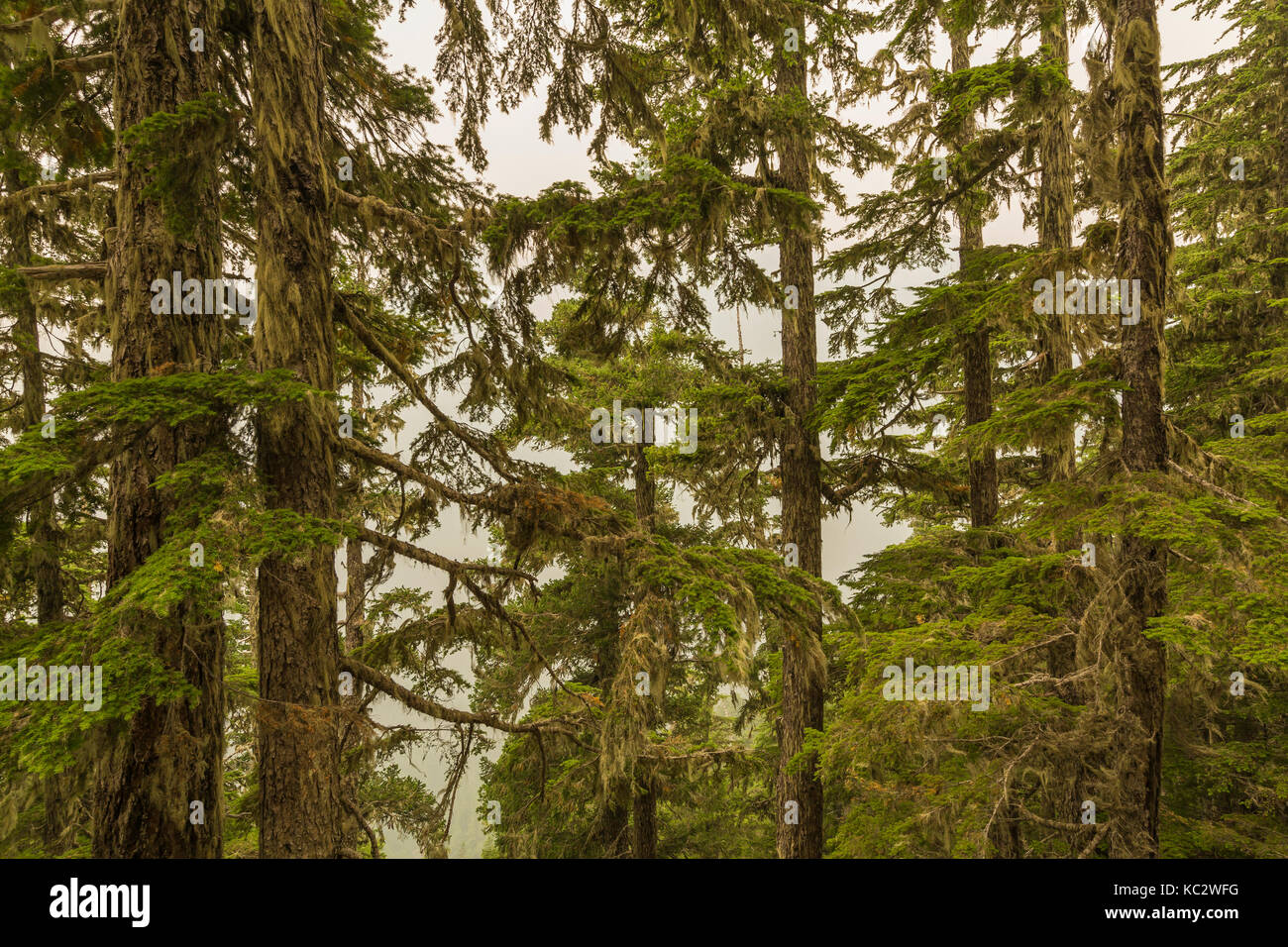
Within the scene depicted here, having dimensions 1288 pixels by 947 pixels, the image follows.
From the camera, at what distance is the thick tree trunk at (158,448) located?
3.64 m

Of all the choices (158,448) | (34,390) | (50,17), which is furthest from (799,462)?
(34,390)

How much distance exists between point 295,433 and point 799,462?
23.8 feet

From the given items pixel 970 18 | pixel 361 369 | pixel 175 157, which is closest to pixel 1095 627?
pixel 970 18

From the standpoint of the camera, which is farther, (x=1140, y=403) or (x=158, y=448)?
(x=1140, y=403)

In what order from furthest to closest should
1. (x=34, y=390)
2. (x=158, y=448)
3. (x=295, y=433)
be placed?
(x=34, y=390) < (x=295, y=433) < (x=158, y=448)

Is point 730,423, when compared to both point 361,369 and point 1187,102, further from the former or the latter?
point 1187,102

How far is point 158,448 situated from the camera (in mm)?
3865

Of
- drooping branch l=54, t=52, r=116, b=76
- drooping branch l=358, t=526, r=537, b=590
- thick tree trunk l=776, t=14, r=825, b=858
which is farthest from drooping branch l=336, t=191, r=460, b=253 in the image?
thick tree trunk l=776, t=14, r=825, b=858

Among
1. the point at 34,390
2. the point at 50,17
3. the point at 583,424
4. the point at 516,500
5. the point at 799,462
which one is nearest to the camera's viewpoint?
the point at 50,17

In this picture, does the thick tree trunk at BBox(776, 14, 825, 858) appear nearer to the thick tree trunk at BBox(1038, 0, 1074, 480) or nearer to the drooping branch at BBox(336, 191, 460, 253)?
the thick tree trunk at BBox(1038, 0, 1074, 480)

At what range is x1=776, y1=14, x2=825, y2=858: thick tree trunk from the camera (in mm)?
8883

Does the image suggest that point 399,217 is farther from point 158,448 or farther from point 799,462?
point 799,462

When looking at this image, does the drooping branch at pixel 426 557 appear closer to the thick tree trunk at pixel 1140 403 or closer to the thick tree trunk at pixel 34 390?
the thick tree trunk at pixel 34 390

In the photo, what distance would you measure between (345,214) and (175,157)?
1.65 meters
